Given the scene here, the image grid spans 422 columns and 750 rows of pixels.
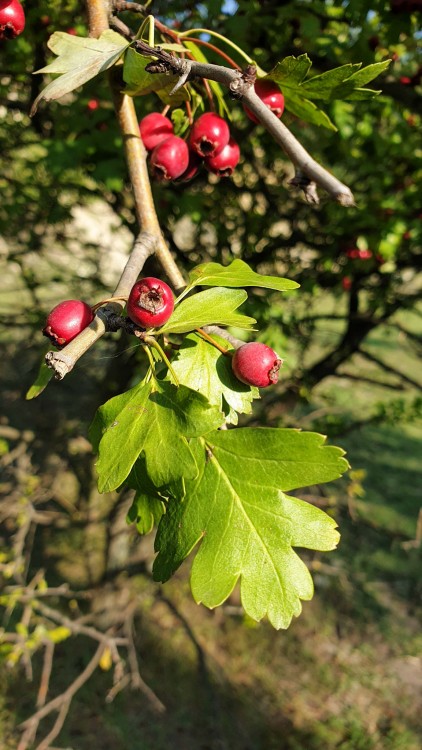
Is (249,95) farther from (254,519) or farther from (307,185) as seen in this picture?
(254,519)

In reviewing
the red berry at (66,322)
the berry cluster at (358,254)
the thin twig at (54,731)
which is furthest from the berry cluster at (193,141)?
the thin twig at (54,731)

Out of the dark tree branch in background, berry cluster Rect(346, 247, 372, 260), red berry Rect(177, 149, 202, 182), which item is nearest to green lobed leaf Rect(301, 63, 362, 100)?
red berry Rect(177, 149, 202, 182)

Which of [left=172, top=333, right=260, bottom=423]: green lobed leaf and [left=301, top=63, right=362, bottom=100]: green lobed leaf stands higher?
[left=301, top=63, right=362, bottom=100]: green lobed leaf

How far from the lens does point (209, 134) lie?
109 centimetres

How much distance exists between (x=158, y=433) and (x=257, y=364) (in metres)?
0.19

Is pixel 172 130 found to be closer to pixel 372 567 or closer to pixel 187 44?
pixel 187 44

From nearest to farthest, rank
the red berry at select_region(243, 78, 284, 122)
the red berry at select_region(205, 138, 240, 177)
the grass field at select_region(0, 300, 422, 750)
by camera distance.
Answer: the red berry at select_region(243, 78, 284, 122), the red berry at select_region(205, 138, 240, 177), the grass field at select_region(0, 300, 422, 750)

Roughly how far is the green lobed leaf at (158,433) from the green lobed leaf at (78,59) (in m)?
0.48

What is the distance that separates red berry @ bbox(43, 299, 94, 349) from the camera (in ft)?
2.56

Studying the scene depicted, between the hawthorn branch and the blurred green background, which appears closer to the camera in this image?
the hawthorn branch

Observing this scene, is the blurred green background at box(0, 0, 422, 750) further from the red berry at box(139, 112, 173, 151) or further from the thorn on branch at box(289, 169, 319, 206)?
the thorn on branch at box(289, 169, 319, 206)

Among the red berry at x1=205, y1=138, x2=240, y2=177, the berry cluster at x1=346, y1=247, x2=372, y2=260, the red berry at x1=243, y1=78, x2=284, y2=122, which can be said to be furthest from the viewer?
the berry cluster at x1=346, y1=247, x2=372, y2=260

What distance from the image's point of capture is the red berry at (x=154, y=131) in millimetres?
1097

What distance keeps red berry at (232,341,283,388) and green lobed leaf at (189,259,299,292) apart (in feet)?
0.38
